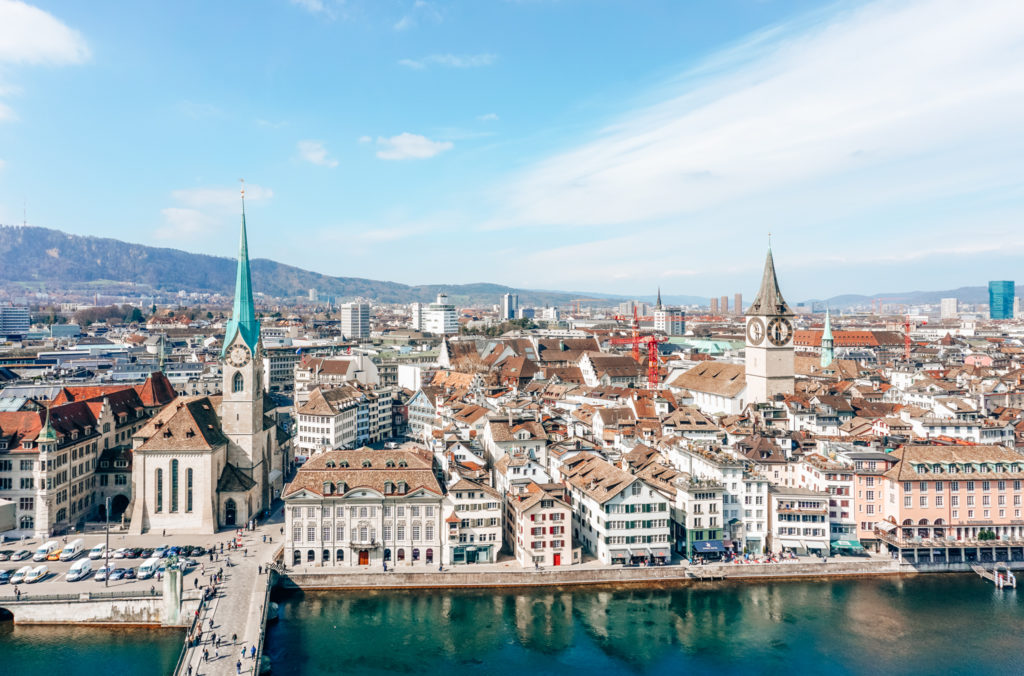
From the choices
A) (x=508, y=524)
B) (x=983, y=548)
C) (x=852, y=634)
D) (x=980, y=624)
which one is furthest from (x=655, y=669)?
(x=983, y=548)

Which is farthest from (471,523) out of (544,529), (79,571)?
(79,571)

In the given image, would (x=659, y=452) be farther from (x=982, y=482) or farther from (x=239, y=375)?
(x=239, y=375)

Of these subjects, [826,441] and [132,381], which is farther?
[132,381]

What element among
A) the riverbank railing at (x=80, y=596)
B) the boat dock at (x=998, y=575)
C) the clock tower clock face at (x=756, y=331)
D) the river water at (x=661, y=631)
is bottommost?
the river water at (x=661, y=631)

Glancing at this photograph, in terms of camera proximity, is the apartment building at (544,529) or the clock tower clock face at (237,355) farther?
the clock tower clock face at (237,355)

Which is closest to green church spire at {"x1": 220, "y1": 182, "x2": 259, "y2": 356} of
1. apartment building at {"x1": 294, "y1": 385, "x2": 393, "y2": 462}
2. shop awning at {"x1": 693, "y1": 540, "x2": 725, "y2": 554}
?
apartment building at {"x1": 294, "y1": 385, "x2": 393, "y2": 462}

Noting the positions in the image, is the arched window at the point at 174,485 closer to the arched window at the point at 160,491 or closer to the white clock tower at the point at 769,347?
the arched window at the point at 160,491

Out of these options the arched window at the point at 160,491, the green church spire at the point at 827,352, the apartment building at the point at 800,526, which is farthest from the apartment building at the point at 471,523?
the green church spire at the point at 827,352

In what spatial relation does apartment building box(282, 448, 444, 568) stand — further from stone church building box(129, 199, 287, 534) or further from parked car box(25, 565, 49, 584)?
parked car box(25, 565, 49, 584)
